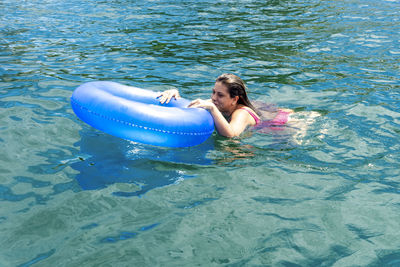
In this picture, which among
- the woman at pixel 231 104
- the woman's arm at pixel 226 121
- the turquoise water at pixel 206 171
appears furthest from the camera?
the woman at pixel 231 104

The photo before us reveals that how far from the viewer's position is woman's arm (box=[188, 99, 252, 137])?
15.3 ft

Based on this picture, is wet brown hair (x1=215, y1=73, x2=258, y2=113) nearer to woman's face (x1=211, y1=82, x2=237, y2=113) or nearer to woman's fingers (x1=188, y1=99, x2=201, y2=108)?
woman's face (x1=211, y1=82, x2=237, y2=113)

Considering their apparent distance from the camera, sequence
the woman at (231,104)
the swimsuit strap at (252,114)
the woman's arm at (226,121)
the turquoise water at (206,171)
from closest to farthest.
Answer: the turquoise water at (206,171) < the woman's arm at (226,121) < the woman at (231,104) < the swimsuit strap at (252,114)

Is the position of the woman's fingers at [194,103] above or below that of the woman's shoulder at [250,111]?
above

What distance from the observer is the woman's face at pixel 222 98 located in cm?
502

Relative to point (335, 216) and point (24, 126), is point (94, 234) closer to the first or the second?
point (335, 216)

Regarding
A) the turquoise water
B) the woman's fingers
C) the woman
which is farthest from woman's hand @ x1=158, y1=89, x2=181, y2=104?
the turquoise water

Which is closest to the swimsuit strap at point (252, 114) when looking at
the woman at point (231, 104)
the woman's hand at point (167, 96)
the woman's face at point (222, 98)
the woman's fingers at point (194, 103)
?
the woman at point (231, 104)

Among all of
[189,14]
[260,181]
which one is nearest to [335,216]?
[260,181]

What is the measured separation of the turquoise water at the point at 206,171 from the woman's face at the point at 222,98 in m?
0.38

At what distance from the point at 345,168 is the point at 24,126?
3434 mm

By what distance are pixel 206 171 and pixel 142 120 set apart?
754mm

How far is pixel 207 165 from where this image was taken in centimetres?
429

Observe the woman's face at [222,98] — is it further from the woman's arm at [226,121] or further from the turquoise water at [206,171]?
the turquoise water at [206,171]
